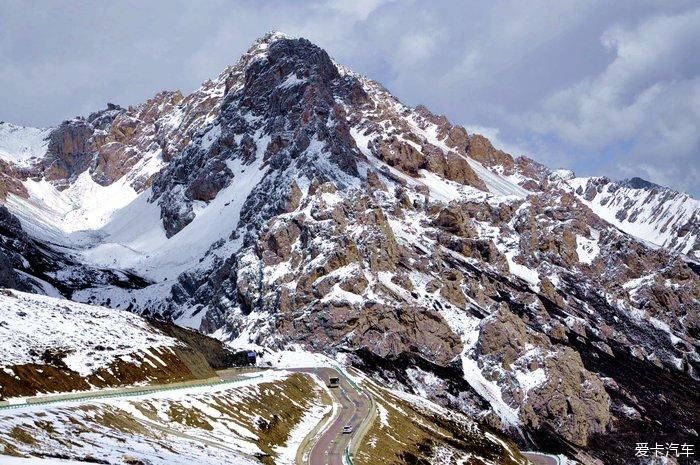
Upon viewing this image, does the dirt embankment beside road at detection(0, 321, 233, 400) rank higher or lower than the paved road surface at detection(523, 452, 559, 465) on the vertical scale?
lower

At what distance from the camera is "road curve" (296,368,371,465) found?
257 feet

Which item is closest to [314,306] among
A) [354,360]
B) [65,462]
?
[354,360]

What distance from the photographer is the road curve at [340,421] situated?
257 ft

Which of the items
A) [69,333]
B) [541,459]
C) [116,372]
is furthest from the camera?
[541,459]

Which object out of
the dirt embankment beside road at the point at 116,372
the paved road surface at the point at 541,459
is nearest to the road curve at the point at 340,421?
the dirt embankment beside road at the point at 116,372

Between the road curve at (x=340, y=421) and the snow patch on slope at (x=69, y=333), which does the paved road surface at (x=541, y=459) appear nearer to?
the road curve at (x=340, y=421)

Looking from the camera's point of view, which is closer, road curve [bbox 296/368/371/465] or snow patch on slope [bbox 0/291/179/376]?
snow patch on slope [bbox 0/291/179/376]

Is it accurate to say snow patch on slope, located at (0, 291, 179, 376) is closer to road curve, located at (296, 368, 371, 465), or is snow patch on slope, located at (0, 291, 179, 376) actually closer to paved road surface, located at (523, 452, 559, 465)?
road curve, located at (296, 368, 371, 465)

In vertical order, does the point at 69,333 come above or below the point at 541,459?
below

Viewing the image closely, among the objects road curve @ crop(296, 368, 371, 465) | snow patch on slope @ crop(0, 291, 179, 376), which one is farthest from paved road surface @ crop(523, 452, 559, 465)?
snow patch on slope @ crop(0, 291, 179, 376)

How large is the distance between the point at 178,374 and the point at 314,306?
344 feet

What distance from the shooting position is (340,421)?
98750 millimetres

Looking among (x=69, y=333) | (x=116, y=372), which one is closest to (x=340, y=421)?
(x=116, y=372)

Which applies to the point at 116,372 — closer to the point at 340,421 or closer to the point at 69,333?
the point at 69,333
